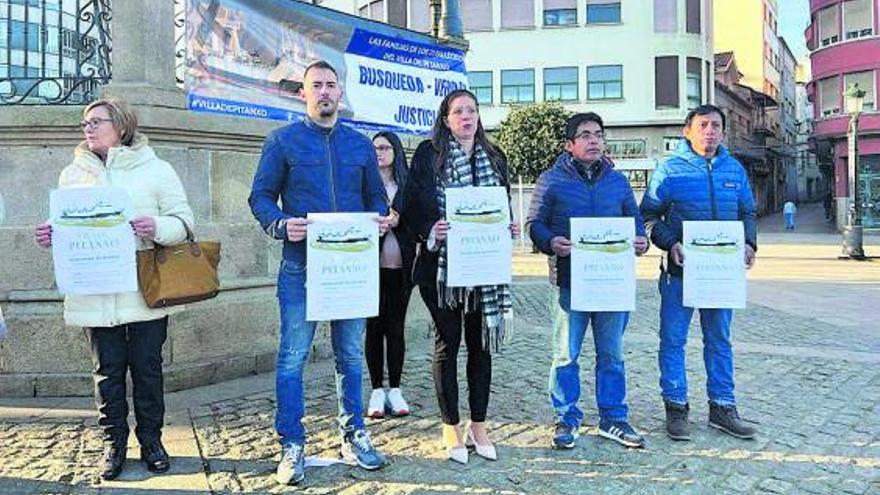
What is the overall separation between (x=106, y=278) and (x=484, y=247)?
2.10 metres

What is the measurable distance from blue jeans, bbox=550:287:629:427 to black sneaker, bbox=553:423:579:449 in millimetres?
28

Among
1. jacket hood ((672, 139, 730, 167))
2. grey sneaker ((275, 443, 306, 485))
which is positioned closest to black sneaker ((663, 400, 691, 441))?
jacket hood ((672, 139, 730, 167))

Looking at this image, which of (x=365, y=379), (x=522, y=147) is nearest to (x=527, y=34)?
(x=522, y=147)

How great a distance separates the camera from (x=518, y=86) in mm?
41062

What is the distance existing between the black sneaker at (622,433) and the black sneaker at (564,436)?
0.21 m

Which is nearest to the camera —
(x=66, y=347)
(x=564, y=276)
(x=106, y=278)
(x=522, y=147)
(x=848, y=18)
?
(x=106, y=278)

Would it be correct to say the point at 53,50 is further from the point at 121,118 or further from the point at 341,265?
the point at 341,265

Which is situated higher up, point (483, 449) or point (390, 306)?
point (390, 306)

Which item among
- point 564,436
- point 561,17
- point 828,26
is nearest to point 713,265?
point 564,436

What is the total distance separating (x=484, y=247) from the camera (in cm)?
448

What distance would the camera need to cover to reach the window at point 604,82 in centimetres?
4000

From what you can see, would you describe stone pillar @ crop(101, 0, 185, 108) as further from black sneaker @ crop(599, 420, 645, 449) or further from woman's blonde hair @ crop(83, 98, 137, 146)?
A: black sneaker @ crop(599, 420, 645, 449)

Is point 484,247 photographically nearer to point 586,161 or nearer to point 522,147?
point 586,161

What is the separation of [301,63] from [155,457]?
422 cm
